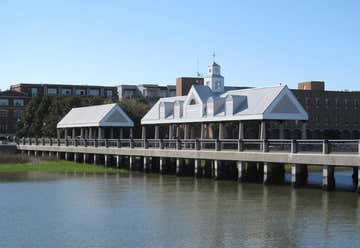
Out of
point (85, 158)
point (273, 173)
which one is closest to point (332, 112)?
point (85, 158)

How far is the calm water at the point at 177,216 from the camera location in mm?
25609

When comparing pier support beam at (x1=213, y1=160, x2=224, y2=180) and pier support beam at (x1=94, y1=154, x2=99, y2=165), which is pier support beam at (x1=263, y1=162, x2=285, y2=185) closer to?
pier support beam at (x1=213, y1=160, x2=224, y2=180)

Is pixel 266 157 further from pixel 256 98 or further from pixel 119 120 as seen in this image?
pixel 119 120

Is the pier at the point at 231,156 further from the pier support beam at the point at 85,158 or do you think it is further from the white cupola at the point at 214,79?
the white cupola at the point at 214,79

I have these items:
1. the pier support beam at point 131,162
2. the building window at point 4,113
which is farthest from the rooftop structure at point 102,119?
the building window at point 4,113

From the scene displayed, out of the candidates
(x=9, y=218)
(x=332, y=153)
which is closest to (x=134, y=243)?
(x=9, y=218)

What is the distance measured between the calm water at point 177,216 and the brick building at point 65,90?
12799 centimetres

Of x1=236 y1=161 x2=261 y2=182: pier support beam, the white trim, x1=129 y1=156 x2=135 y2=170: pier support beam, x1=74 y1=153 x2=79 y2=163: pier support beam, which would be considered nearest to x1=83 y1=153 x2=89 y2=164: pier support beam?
x1=74 y1=153 x2=79 y2=163: pier support beam

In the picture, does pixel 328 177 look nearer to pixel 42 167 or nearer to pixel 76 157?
pixel 42 167

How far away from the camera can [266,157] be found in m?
46.2

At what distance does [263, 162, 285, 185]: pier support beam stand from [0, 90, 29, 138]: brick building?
12087 cm

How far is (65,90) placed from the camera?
180 meters

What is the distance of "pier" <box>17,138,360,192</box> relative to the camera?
4100cm

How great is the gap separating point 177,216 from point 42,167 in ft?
134
